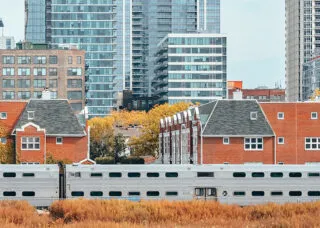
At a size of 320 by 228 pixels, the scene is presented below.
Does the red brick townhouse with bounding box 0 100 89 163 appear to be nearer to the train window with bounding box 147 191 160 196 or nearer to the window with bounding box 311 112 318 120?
the train window with bounding box 147 191 160 196

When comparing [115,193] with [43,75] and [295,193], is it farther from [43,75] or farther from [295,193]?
[43,75]

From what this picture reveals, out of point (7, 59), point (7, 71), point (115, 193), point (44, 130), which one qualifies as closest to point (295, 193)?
point (115, 193)

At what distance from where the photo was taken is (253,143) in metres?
87.6

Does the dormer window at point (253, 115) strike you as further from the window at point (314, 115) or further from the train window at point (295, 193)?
the train window at point (295, 193)

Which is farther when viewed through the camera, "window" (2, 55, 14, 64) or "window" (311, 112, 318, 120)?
"window" (2, 55, 14, 64)

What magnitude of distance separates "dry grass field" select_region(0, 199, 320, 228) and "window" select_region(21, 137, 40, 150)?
36.2 m

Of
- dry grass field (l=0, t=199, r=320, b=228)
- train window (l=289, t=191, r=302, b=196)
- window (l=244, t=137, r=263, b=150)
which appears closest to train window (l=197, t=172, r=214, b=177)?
train window (l=289, t=191, r=302, b=196)

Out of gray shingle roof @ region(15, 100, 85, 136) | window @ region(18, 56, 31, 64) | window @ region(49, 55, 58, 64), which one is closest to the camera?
gray shingle roof @ region(15, 100, 85, 136)

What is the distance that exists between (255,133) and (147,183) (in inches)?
982

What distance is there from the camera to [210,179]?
6644cm

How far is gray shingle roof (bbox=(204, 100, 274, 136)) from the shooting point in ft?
286

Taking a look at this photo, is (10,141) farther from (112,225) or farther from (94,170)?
(112,225)

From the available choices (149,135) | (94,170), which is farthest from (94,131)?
(94,170)

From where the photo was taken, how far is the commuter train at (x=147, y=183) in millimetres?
65438
